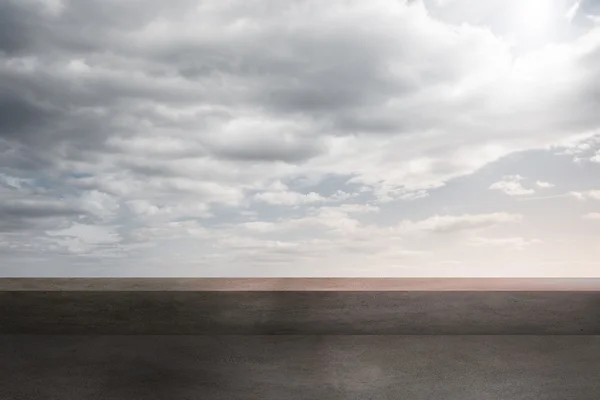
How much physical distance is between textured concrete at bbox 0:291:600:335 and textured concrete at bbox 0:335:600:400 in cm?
10

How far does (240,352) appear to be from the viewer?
183 inches

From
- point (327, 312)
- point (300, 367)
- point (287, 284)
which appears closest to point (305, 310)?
point (327, 312)

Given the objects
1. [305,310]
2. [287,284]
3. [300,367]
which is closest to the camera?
[300,367]

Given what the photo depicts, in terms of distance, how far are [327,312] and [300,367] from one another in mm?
732

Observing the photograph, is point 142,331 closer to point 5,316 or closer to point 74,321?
point 74,321

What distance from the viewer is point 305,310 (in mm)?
4938

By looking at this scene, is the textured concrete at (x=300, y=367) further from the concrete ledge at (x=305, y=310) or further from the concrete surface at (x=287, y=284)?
the concrete surface at (x=287, y=284)

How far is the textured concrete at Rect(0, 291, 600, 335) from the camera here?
4930 mm

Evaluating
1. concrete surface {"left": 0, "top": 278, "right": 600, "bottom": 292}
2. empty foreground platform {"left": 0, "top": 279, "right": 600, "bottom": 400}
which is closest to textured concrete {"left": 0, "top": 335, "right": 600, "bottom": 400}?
empty foreground platform {"left": 0, "top": 279, "right": 600, "bottom": 400}

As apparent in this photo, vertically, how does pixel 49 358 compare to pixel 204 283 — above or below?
below

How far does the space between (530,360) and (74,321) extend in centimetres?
396

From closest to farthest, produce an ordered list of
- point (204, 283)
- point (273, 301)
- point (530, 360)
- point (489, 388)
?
point (489, 388) < point (530, 360) < point (273, 301) < point (204, 283)

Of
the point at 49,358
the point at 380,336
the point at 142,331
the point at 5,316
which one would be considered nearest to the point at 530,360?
the point at 380,336

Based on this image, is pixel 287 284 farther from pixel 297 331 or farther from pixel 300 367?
pixel 300 367
